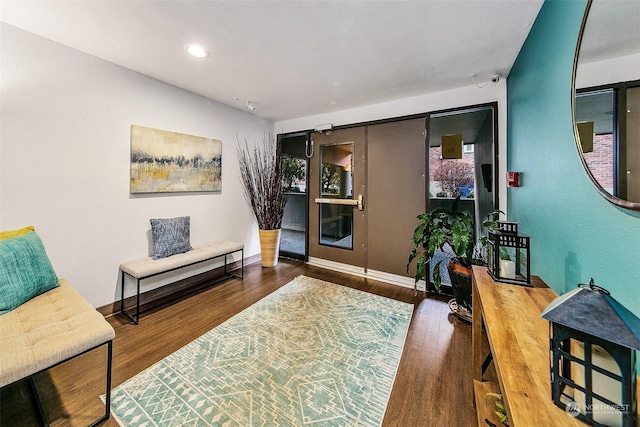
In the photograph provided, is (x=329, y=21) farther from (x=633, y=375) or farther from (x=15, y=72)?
(x=15, y=72)

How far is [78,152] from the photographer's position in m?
2.12

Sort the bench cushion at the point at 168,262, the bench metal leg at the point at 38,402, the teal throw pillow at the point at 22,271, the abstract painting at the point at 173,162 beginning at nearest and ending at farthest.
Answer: the bench metal leg at the point at 38,402 < the teal throw pillow at the point at 22,271 < the bench cushion at the point at 168,262 < the abstract painting at the point at 173,162

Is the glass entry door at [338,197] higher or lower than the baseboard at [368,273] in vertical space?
higher

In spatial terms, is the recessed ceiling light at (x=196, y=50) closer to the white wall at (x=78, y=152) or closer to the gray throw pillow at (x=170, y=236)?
the white wall at (x=78, y=152)

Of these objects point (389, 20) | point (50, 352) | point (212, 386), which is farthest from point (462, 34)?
point (50, 352)

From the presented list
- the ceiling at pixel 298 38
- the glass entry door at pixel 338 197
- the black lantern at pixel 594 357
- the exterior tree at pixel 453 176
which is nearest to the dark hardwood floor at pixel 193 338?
the black lantern at pixel 594 357

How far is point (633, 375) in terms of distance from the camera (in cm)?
52

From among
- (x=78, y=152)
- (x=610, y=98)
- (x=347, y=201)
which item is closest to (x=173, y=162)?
(x=78, y=152)

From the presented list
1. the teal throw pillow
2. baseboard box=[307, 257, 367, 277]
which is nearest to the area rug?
the teal throw pillow

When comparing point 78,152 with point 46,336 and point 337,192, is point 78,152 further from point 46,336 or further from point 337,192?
point 337,192

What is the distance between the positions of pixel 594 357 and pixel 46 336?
2222 millimetres

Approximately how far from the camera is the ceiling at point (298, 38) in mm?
1577

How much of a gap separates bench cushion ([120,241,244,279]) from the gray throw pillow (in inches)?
2.9

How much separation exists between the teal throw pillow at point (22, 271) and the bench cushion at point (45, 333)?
0.20 feet
